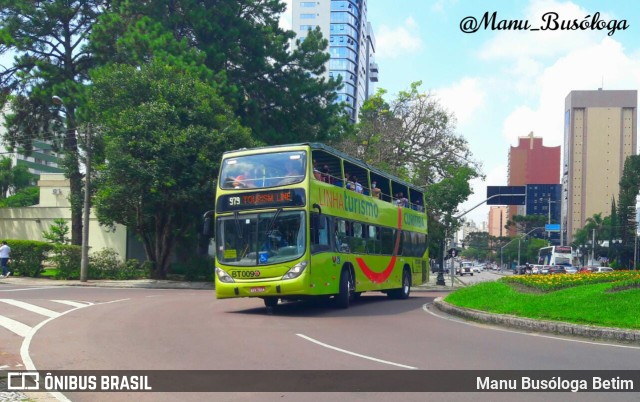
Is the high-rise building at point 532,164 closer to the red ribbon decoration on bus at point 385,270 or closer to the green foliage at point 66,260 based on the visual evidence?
the green foliage at point 66,260

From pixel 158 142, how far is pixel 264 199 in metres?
14.5

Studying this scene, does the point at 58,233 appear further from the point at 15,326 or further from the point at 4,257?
the point at 15,326

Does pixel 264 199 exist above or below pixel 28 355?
above

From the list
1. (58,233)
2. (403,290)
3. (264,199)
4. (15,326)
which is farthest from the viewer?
(58,233)

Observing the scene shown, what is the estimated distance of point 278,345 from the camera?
440 inches

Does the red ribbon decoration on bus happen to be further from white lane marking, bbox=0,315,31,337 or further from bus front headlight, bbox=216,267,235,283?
white lane marking, bbox=0,315,31,337

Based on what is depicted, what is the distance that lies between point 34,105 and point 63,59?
3273mm

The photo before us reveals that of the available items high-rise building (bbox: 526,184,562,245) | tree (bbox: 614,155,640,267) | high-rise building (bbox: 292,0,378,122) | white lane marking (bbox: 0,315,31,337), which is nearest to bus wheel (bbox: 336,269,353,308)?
white lane marking (bbox: 0,315,31,337)

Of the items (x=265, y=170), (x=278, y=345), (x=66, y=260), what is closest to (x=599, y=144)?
(x=66, y=260)

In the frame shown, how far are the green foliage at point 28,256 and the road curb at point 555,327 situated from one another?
76.9ft

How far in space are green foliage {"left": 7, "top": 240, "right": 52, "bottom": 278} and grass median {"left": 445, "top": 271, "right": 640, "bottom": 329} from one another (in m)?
21.6

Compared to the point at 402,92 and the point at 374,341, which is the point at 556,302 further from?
the point at 402,92

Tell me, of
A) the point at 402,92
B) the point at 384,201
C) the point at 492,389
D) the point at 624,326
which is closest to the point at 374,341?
the point at 492,389

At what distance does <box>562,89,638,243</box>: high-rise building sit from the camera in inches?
6009
